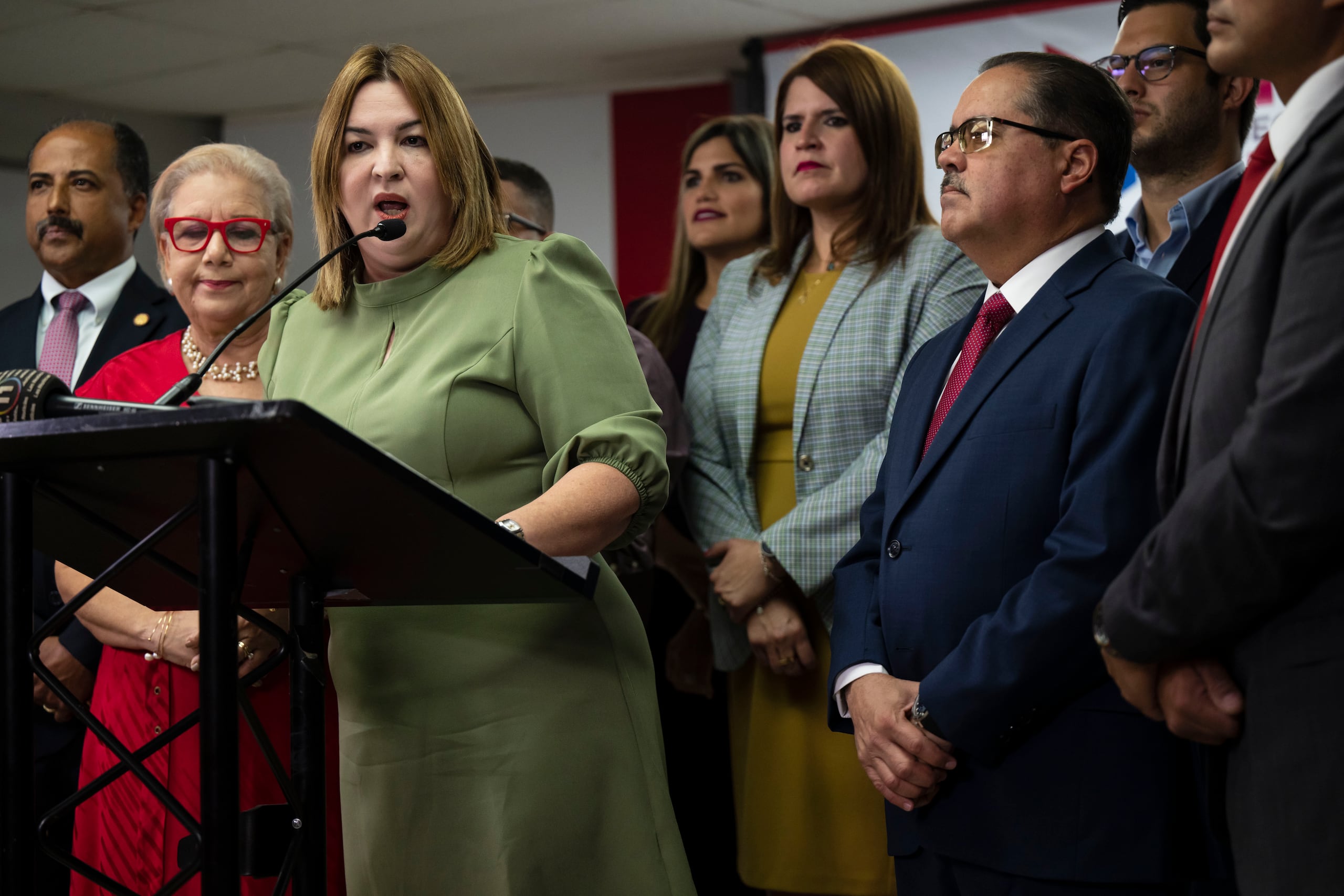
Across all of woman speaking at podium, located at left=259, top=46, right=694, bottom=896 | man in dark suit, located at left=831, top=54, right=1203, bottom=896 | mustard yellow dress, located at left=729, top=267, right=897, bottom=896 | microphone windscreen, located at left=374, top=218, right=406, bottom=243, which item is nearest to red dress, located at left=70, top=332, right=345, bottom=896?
woman speaking at podium, located at left=259, top=46, right=694, bottom=896

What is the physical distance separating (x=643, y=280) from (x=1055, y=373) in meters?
4.91

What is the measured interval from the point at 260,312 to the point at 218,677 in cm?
42

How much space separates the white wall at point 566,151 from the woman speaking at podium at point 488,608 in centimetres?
471

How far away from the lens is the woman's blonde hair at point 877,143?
2.42 meters

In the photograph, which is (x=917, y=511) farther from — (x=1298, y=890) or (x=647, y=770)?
(x=1298, y=890)

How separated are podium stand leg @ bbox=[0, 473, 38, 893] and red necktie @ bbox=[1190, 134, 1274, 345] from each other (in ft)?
3.85

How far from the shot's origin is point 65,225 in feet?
9.78

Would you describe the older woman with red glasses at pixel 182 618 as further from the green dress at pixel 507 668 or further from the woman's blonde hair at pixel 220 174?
the green dress at pixel 507 668

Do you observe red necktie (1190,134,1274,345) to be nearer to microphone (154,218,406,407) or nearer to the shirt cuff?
the shirt cuff

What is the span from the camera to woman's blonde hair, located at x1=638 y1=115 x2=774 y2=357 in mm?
3168

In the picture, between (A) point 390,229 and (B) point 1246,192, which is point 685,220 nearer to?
(A) point 390,229

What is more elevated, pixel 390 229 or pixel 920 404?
pixel 390 229

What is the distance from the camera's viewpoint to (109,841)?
2.00 m

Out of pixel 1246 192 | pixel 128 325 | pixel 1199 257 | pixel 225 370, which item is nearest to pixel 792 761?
pixel 1199 257
